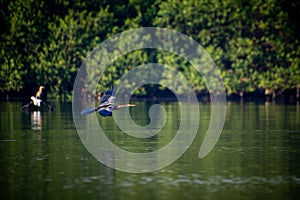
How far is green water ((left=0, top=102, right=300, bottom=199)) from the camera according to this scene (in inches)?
630

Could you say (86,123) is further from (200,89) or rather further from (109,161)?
(200,89)

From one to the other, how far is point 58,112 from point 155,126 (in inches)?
352

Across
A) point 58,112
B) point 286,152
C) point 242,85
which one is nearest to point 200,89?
point 242,85

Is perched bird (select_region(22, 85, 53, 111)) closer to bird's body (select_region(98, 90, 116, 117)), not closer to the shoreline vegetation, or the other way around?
bird's body (select_region(98, 90, 116, 117))

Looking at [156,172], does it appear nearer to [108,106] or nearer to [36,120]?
[108,106]

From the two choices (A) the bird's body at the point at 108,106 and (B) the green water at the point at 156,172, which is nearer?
(B) the green water at the point at 156,172

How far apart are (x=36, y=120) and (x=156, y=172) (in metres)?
15.8

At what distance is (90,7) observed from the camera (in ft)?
182

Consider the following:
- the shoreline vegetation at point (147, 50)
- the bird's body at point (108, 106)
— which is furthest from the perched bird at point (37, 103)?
the shoreline vegetation at point (147, 50)

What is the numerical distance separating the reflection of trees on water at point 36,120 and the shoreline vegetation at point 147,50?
1508 centimetres

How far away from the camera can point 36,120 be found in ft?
110

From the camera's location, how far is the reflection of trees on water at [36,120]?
30.0 meters

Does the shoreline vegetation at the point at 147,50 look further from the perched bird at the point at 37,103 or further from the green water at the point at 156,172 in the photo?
the green water at the point at 156,172

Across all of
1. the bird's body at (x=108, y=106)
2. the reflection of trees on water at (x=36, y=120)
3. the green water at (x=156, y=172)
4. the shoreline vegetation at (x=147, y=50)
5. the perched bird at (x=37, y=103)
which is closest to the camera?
the green water at (x=156, y=172)
